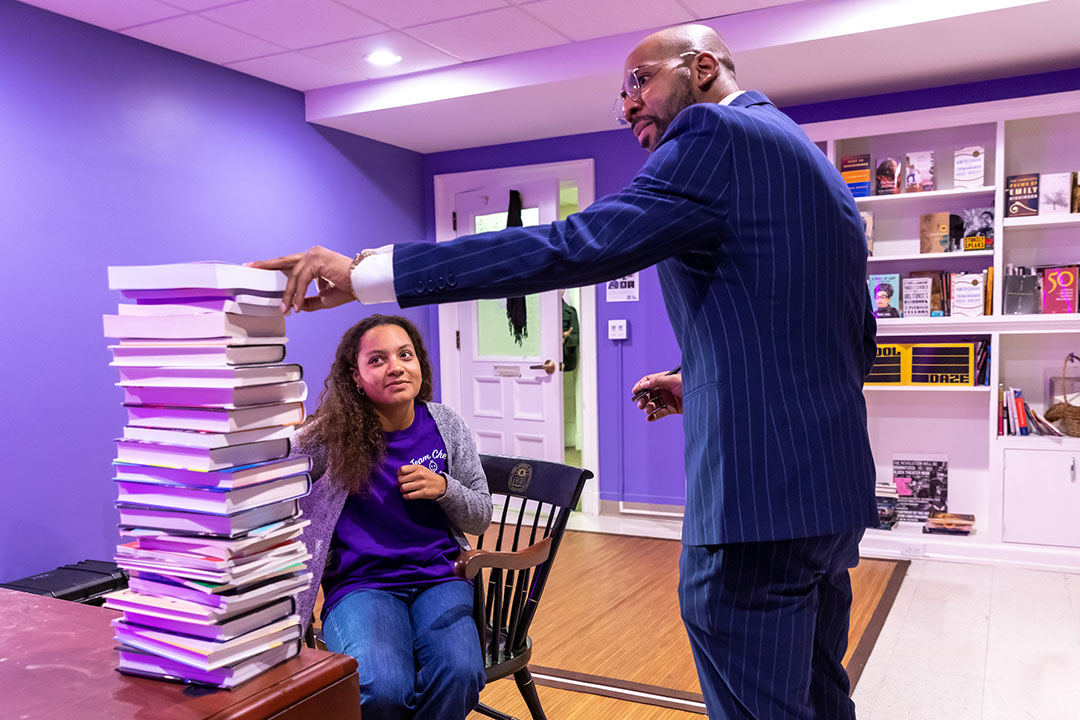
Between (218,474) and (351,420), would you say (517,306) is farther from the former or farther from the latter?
(218,474)

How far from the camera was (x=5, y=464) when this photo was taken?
3268 millimetres

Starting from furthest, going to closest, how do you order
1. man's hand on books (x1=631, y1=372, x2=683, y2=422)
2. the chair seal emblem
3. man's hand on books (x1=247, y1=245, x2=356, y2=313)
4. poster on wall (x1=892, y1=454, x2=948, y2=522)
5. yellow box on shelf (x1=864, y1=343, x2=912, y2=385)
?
poster on wall (x1=892, y1=454, x2=948, y2=522) < yellow box on shelf (x1=864, y1=343, x2=912, y2=385) < the chair seal emblem < man's hand on books (x1=631, y1=372, x2=683, y2=422) < man's hand on books (x1=247, y1=245, x2=356, y2=313)

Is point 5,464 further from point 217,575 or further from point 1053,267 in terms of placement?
point 1053,267

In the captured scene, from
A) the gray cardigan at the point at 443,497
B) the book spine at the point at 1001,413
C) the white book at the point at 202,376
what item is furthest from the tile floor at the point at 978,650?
the white book at the point at 202,376

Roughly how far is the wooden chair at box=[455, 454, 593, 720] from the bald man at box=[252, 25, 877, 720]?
0.82 meters

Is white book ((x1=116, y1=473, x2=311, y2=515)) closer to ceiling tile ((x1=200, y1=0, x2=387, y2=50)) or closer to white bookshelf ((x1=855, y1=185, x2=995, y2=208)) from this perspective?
ceiling tile ((x1=200, y1=0, x2=387, y2=50))

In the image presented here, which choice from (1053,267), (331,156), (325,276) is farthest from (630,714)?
(331,156)

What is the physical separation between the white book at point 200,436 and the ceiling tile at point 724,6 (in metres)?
3.07

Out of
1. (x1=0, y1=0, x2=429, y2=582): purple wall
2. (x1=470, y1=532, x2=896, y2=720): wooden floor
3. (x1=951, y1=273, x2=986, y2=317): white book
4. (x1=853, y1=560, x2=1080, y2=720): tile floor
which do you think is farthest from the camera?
(x1=951, y1=273, x2=986, y2=317): white book

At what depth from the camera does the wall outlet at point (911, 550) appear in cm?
434

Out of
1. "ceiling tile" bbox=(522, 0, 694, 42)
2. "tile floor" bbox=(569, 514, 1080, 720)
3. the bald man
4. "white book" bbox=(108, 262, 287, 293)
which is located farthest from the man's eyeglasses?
"ceiling tile" bbox=(522, 0, 694, 42)

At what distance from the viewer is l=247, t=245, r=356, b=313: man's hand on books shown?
3.34ft

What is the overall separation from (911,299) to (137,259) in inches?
152

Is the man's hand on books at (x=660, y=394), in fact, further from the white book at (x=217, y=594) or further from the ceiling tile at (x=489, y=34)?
the ceiling tile at (x=489, y=34)
